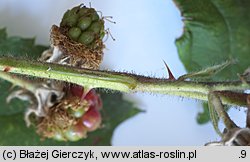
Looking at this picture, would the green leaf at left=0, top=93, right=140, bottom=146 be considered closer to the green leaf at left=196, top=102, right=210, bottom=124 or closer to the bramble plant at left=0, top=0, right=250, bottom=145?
the bramble plant at left=0, top=0, right=250, bottom=145

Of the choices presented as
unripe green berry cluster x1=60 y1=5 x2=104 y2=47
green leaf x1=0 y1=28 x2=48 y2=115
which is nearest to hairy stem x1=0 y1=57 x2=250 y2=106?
unripe green berry cluster x1=60 y1=5 x2=104 y2=47

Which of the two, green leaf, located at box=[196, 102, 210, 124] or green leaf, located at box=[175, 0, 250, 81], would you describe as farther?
green leaf, located at box=[196, 102, 210, 124]

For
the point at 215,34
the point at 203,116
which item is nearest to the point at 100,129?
the point at 203,116

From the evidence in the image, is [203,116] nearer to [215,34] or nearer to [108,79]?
[215,34]

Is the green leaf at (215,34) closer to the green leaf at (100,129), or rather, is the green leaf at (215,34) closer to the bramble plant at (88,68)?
the bramble plant at (88,68)

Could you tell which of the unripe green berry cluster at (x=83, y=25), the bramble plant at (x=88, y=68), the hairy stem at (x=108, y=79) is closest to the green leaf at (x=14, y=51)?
the bramble plant at (x=88, y=68)

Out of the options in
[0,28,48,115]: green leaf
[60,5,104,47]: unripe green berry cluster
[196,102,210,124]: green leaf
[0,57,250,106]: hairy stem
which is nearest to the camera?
[0,57,250,106]: hairy stem

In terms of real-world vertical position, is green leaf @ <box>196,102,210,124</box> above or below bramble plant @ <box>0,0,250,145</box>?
below
